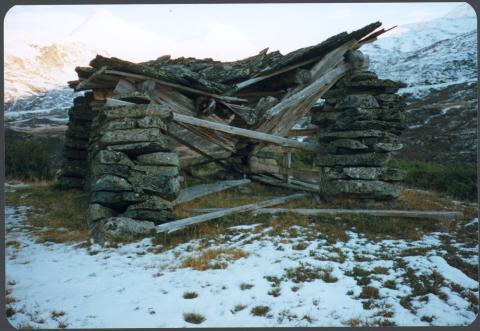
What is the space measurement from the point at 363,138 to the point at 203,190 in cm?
433

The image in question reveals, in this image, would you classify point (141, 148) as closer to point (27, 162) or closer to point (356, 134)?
point (356, 134)

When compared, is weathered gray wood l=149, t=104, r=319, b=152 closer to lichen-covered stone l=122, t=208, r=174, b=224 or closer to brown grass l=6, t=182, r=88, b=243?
lichen-covered stone l=122, t=208, r=174, b=224

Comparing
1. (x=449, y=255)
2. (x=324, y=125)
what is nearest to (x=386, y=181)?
(x=324, y=125)

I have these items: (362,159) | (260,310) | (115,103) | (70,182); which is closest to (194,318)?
(260,310)

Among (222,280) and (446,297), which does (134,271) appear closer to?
(222,280)

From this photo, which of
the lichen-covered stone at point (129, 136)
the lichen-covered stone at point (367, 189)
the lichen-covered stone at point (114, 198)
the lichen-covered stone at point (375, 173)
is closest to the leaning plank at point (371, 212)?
the lichen-covered stone at point (367, 189)

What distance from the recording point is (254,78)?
916cm

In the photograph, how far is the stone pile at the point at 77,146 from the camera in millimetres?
11547

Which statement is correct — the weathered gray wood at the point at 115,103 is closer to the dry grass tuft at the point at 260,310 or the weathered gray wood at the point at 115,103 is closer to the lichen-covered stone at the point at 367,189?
the dry grass tuft at the point at 260,310

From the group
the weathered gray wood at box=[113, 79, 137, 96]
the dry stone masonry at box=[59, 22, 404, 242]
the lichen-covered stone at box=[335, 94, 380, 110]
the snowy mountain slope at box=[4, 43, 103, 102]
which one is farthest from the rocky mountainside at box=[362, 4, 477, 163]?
the snowy mountain slope at box=[4, 43, 103, 102]

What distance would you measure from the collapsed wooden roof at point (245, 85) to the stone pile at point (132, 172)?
Result: 78 cm

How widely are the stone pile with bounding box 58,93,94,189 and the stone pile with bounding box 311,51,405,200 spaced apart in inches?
289

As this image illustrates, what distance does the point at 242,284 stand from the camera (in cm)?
467

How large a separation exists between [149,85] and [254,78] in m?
2.80
